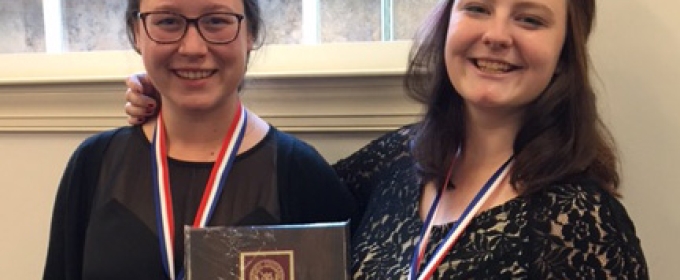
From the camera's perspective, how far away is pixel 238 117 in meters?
1.35

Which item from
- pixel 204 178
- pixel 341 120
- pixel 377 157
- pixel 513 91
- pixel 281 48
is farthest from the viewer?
pixel 281 48

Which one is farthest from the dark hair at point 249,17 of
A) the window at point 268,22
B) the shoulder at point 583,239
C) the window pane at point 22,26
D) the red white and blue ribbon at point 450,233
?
the window pane at point 22,26

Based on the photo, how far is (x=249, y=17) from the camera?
132cm

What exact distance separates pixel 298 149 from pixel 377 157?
19 centimetres

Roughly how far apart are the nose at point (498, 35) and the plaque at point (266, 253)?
380 mm

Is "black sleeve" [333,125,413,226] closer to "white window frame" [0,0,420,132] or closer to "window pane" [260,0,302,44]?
"white window frame" [0,0,420,132]

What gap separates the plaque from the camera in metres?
1.14

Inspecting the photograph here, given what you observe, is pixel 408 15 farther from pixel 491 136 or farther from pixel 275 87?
pixel 491 136

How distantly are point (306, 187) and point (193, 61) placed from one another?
310 millimetres

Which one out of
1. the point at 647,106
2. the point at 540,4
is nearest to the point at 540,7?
the point at 540,4

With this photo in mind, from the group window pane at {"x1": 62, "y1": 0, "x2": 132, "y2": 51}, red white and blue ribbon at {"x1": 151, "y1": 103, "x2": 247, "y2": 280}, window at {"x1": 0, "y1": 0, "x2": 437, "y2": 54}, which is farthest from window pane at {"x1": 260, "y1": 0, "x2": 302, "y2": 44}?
red white and blue ribbon at {"x1": 151, "y1": 103, "x2": 247, "y2": 280}

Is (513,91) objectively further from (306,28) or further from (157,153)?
(306,28)

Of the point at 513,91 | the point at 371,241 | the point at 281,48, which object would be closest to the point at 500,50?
the point at 513,91

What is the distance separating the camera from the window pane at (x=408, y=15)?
1.75 m
